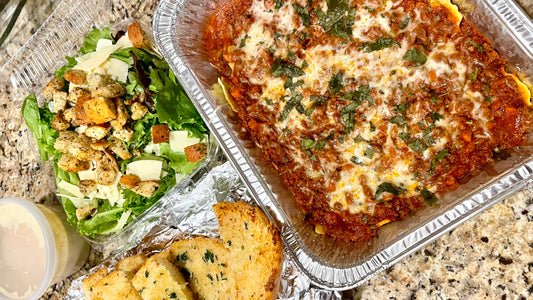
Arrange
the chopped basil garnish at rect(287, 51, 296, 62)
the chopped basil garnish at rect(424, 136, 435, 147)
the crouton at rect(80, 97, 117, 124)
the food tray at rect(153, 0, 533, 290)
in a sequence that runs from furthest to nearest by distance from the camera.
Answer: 1. the crouton at rect(80, 97, 117, 124)
2. the chopped basil garnish at rect(287, 51, 296, 62)
3. the chopped basil garnish at rect(424, 136, 435, 147)
4. the food tray at rect(153, 0, 533, 290)

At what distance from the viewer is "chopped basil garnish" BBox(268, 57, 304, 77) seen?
2182mm

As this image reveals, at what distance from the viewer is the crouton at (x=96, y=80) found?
104 inches

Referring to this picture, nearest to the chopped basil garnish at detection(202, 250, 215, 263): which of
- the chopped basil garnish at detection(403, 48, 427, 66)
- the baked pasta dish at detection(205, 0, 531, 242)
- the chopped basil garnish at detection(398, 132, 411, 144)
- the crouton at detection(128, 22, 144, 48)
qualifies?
the baked pasta dish at detection(205, 0, 531, 242)

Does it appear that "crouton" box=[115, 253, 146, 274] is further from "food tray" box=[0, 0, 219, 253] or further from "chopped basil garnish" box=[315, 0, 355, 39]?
"chopped basil garnish" box=[315, 0, 355, 39]

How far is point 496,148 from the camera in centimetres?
195

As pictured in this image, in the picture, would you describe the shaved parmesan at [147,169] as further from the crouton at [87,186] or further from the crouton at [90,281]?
Answer: the crouton at [90,281]

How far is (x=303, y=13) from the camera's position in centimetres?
219

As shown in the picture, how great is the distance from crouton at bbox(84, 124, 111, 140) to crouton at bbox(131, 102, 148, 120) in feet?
0.65

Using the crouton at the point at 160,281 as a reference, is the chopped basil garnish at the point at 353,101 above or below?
above

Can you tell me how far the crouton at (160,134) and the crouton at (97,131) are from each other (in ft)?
1.05

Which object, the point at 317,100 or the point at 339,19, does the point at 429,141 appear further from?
the point at 339,19

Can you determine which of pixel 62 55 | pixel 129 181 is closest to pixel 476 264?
pixel 129 181

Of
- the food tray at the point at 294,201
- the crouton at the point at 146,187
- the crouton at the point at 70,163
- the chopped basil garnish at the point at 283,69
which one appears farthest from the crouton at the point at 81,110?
the chopped basil garnish at the point at 283,69

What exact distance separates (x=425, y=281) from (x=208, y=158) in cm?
129
